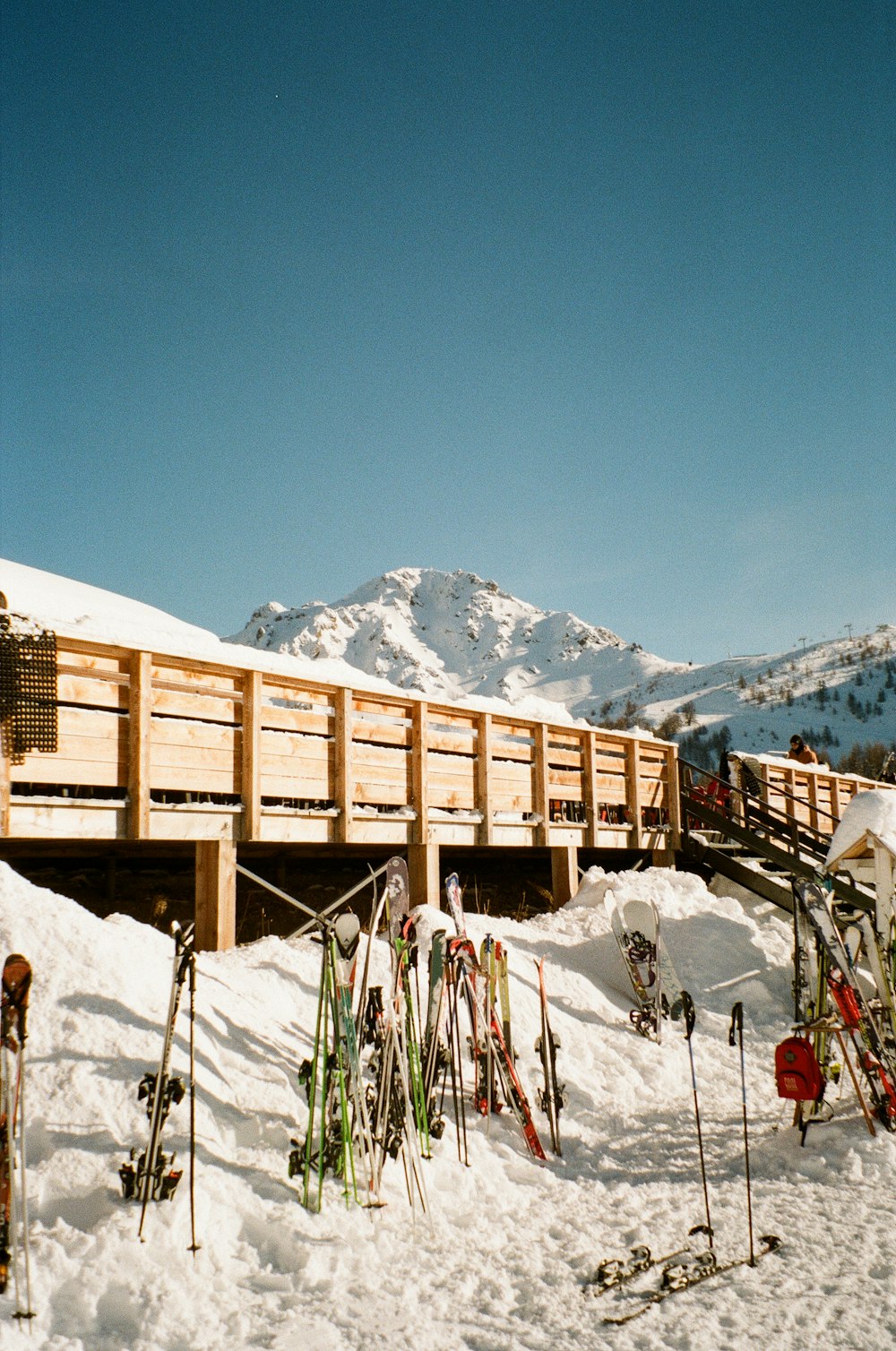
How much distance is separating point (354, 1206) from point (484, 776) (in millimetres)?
6618

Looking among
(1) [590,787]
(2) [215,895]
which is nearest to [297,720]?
(2) [215,895]

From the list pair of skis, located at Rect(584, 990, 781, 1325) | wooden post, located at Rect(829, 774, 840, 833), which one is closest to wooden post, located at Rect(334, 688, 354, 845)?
pair of skis, located at Rect(584, 990, 781, 1325)

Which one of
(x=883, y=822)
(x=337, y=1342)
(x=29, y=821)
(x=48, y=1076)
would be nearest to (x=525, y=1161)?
(x=337, y=1342)

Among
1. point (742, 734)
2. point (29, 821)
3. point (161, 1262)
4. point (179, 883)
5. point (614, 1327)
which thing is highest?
point (742, 734)

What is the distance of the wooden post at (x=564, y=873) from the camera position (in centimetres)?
1264

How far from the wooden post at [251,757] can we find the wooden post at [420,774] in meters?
2.25

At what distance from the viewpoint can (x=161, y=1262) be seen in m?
4.11

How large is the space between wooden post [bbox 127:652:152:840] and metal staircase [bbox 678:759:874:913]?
Answer: 8.23 metres

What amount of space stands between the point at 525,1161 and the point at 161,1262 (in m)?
2.53

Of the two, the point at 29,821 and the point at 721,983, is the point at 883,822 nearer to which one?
the point at 721,983

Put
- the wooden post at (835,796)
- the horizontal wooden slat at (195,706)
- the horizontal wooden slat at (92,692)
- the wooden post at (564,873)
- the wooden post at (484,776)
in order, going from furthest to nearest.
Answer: the wooden post at (835,796) < the wooden post at (564,873) < the wooden post at (484,776) < the horizontal wooden slat at (195,706) < the horizontal wooden slat at (92,692)

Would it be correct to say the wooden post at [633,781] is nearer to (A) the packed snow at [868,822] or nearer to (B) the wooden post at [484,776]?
(B) the wooden post at [484,776]

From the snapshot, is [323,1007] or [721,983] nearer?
[323,1007]

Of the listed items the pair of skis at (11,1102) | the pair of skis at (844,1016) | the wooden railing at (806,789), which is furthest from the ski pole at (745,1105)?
the wooden railing at (806,789)
